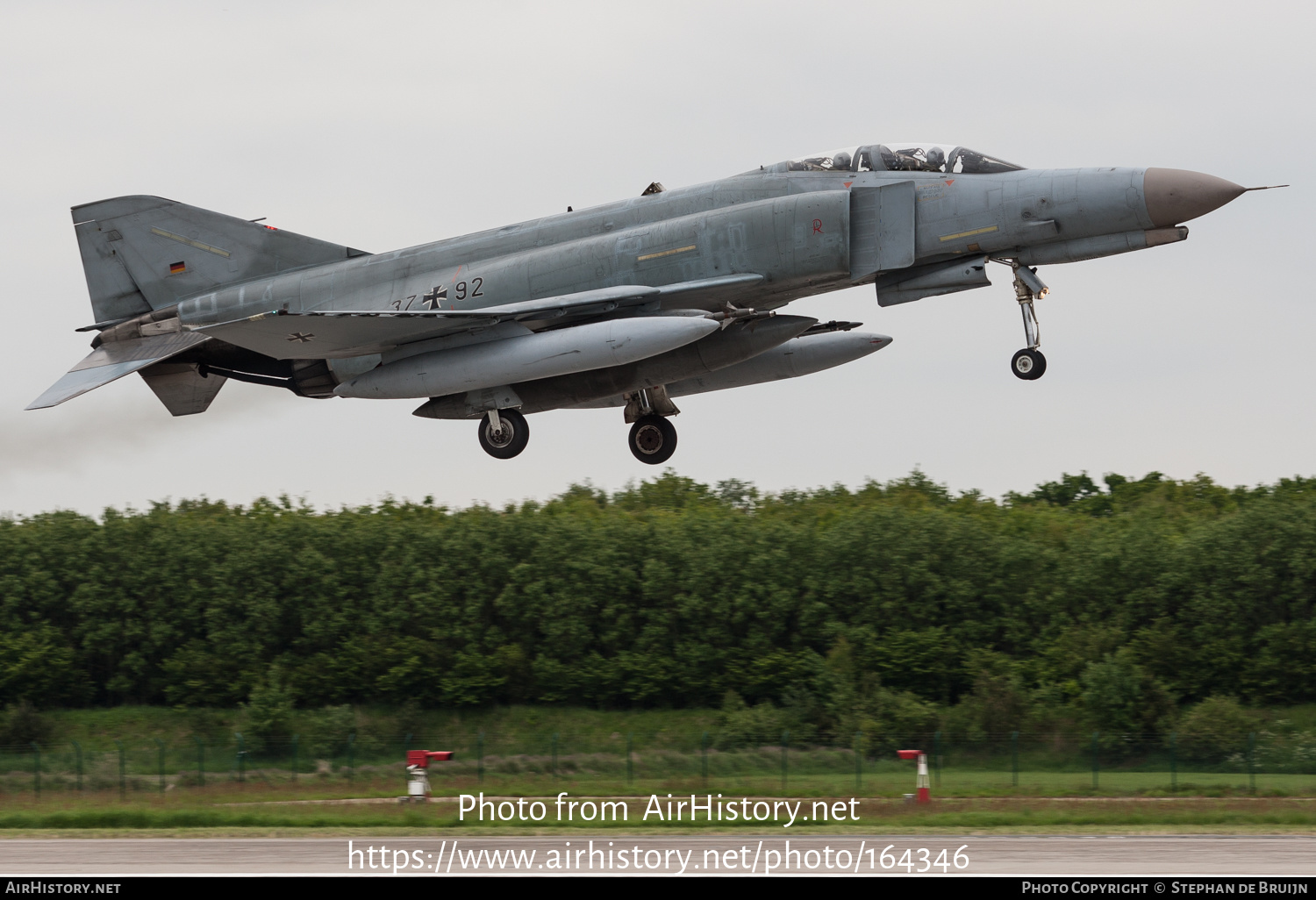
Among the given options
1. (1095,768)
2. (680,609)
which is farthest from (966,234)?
(680,609)

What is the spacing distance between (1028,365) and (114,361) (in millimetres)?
13932

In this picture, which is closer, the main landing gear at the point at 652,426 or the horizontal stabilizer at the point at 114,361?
the horizontal stabilizer at the point at 114,361

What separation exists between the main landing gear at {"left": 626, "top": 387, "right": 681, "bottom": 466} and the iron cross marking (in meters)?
3.38

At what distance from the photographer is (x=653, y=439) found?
24188 millimetres

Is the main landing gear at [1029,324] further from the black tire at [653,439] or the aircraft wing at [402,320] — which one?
the black tire at [653,439]

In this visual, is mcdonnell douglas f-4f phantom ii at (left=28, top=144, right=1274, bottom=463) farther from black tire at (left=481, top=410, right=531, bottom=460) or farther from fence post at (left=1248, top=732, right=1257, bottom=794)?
fence post at (left=1248, top=732, right=1257, bottom=794)

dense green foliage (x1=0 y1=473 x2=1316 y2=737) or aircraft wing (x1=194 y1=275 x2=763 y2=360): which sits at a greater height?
aircraft wing (x1=194 y1=275 x2=763 y2=360)

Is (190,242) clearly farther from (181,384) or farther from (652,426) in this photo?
(652,426)

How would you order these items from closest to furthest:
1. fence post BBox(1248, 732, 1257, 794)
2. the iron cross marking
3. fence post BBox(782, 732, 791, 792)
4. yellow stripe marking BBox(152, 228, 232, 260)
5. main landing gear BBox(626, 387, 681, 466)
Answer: the iron cross marking < main landing gear BBox(626, 387, 681, 466) < yellow stripe marking BBox(152, 228, 232, 260) < fence post BBox(1248, 732, 1257, 794) < fence post BBox(782, 732, 791, 792)

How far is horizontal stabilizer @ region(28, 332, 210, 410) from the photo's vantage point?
2309 centimetres

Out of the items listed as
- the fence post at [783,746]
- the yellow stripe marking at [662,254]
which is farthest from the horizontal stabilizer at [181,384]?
the fence post at [783,746]

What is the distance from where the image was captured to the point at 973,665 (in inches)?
1897

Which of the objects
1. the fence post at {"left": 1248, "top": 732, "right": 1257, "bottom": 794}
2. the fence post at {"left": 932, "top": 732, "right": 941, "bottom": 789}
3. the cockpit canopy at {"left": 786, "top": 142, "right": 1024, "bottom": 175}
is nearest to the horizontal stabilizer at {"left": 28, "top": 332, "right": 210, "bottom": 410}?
the cockpit canopy at {"left": 786, "top": 142, "right": 1024, "bottom": 175}

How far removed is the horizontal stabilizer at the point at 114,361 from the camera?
23094mm
